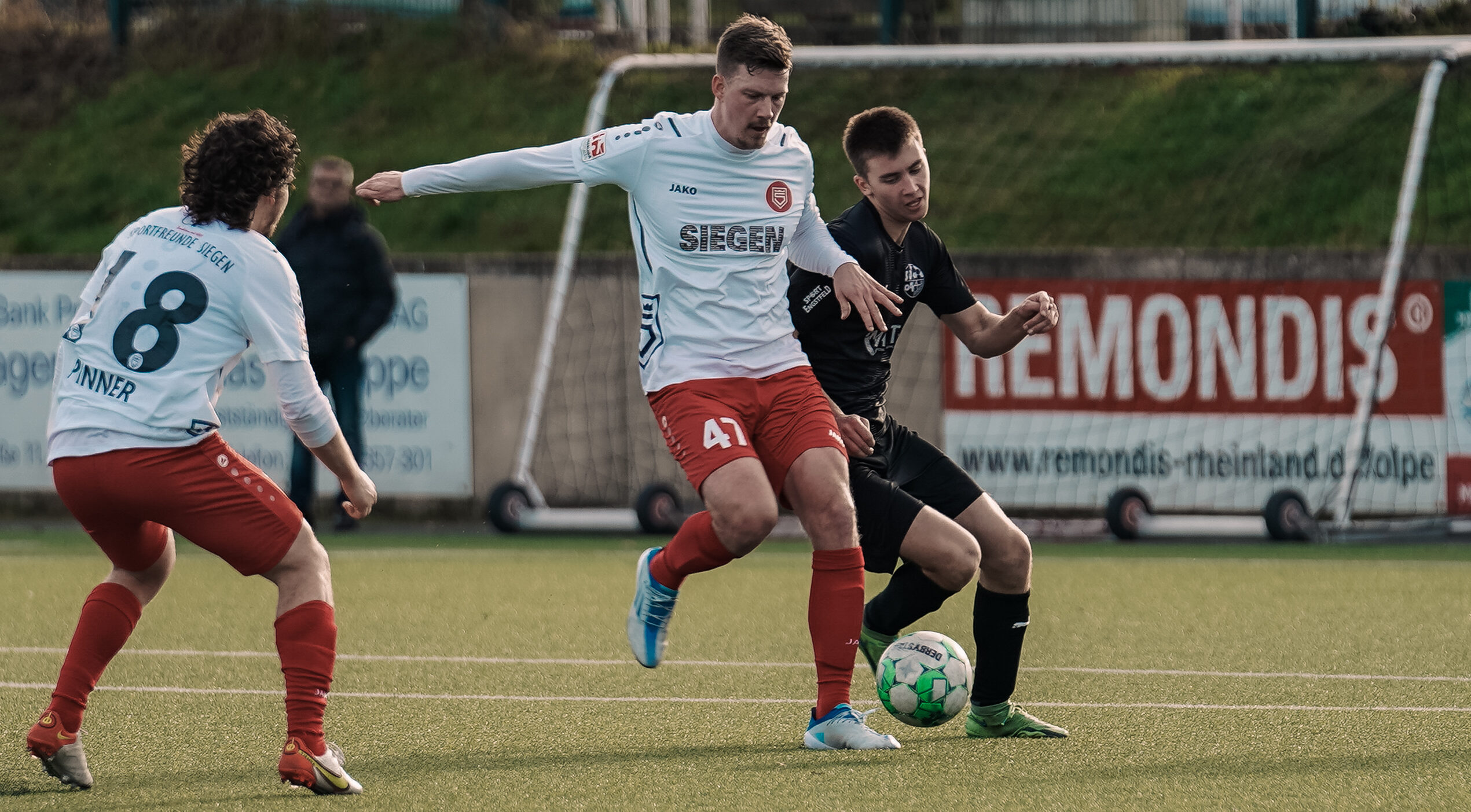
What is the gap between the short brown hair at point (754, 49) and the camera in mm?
5227

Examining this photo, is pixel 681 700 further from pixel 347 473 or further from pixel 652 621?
pixel 347 473

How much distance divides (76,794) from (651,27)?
13154mm

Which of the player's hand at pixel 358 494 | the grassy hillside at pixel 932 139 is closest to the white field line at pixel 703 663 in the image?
the player's hand at pixel 358 494

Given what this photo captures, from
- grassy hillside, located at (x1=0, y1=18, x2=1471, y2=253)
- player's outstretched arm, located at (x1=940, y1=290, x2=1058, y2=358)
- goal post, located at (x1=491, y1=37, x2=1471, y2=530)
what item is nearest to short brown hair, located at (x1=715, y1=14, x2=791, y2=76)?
player's outstretched arm, located at (x1=940, y1=290, x2=1058, y2=358)

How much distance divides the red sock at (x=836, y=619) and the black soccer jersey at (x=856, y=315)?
0.59 metres

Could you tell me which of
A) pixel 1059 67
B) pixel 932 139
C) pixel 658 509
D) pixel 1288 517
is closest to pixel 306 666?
pixel 658 509

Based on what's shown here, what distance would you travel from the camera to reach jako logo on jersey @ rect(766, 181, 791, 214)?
5473 mm

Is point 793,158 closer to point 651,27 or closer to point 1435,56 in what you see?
point 1435,56

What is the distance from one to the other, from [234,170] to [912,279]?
2.13 meters

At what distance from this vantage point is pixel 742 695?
20.4 ft

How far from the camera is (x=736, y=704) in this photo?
6027 mm

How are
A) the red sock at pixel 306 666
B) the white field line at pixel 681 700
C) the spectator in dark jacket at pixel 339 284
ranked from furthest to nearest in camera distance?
1. the spectator in dark jacket at pixel 339 284
2. the white field line at pixel 681 700
3. the red sock at pixel 306 666

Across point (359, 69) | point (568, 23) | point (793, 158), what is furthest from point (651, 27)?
point (793, 158)

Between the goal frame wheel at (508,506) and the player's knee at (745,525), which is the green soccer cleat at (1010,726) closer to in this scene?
the player's knee at (745,525)
